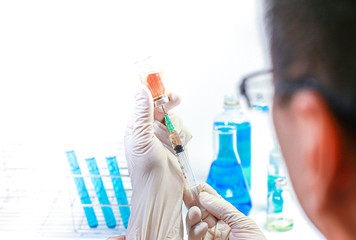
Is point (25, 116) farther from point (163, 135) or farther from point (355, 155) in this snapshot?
point (355, 155)

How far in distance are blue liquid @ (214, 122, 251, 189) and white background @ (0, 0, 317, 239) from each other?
116mm

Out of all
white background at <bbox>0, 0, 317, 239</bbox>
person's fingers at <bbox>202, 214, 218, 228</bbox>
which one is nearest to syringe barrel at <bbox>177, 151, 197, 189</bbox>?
person's fingers at <bbox>202, 214, 218, 228</bbox>

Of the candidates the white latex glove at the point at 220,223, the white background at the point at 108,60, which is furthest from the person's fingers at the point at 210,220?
the white background at the point at 108,60

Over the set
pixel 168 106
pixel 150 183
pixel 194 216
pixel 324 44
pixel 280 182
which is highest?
pixel 324 44

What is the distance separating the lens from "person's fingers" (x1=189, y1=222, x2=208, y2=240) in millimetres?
1104

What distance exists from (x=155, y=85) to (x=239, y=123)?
63 cm

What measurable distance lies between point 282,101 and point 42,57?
1.47m

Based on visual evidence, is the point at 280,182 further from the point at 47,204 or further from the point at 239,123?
the point at 47,204

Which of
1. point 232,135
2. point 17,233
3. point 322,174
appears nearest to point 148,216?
point 232,135

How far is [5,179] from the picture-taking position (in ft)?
5.46

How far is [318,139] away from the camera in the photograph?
41 centimetres

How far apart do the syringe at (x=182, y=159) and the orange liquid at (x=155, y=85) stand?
0.07m

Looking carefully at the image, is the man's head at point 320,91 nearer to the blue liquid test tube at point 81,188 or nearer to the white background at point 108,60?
the blue liquid test tube at point 81,188

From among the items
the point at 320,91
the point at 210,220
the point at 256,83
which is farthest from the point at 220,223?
the point at 320,91
